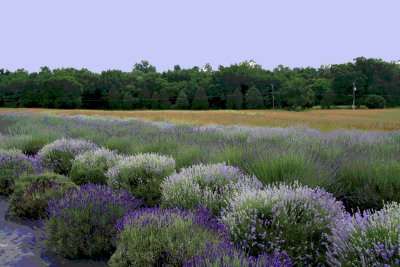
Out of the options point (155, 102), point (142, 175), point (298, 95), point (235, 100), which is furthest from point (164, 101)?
point (142, 175)

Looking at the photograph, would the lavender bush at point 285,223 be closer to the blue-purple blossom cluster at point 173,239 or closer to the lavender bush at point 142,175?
the blue-purple blossom cluster at point 173,239

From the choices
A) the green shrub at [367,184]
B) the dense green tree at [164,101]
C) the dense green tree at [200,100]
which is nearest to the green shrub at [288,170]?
the green shrub at [367,184]

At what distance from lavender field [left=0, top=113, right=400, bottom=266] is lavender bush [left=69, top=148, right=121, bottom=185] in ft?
0.08

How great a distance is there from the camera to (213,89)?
279 ft

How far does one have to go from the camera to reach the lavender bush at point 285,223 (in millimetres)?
3973

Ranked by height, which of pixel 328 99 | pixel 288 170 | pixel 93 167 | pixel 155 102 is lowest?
pixel 155 102

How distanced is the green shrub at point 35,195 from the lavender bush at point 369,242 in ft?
15.5

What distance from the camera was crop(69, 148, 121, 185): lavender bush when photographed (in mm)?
8359

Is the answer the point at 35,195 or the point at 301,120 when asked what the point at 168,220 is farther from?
the point at 301,120

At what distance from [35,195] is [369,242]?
18.1ft

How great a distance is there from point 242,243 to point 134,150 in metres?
5.90

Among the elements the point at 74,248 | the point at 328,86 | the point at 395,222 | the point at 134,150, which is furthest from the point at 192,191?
the point at 328,86

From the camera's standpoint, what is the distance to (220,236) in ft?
13.4

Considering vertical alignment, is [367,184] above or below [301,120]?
above
